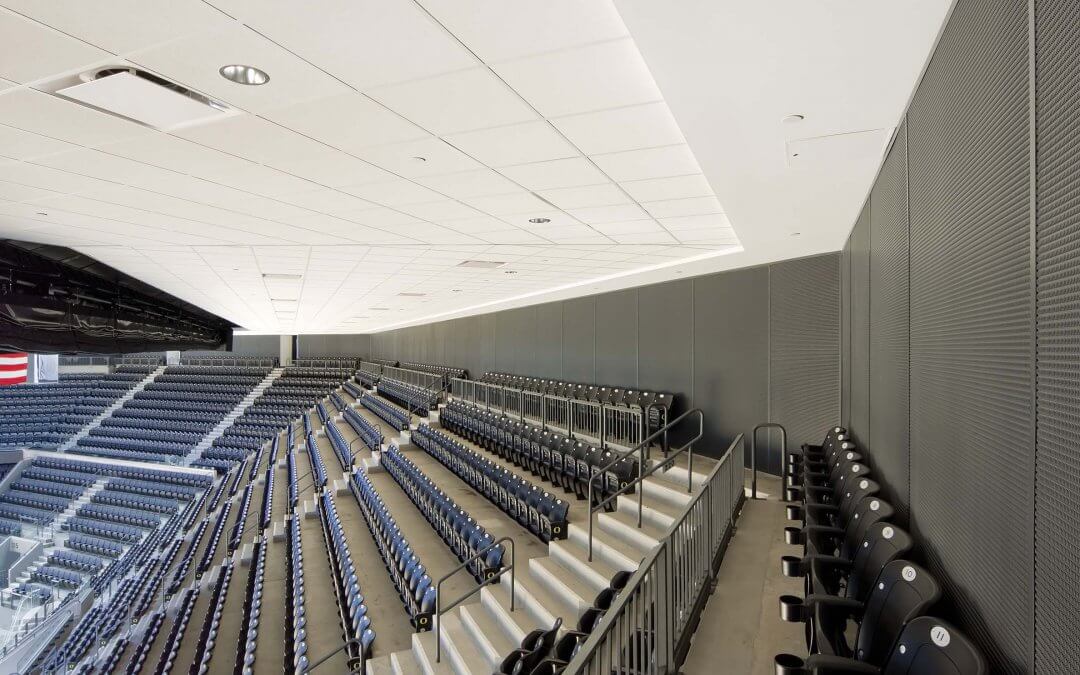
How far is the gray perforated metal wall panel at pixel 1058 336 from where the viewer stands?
134cm

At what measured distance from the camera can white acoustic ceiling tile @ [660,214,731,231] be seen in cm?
530

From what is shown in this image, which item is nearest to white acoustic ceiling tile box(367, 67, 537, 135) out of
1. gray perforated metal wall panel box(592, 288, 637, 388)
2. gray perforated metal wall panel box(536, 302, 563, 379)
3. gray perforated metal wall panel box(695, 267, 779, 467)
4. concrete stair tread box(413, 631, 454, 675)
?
concrete stair tread box(413, 631, 454, 675)

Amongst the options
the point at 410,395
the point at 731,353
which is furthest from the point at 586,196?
the point at 410,395

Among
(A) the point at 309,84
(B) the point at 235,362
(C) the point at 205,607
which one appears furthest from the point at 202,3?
(B) the point at 235,362

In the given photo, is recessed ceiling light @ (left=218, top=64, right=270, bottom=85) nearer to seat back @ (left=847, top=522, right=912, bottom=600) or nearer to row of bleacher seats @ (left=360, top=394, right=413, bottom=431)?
seat back @ (left=847, top=522, right=912, bottom=600)

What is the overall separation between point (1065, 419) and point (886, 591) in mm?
1349

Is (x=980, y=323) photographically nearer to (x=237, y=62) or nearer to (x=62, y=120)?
(x=237, y=62)

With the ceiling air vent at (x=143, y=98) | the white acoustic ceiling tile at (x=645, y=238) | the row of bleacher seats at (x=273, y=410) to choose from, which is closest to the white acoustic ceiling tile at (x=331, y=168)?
the ceiling air vent at (x=143, y=98)

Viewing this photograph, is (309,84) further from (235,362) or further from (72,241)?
(235,362)

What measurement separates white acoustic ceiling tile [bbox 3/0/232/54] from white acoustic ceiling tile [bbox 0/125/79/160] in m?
1.47

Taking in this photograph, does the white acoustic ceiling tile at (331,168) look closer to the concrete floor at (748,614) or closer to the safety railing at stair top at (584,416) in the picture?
the concrete floor at (748,614)

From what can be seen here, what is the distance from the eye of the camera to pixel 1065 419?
4.60 ft

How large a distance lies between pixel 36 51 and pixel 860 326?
612cm

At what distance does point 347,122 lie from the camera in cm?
286
